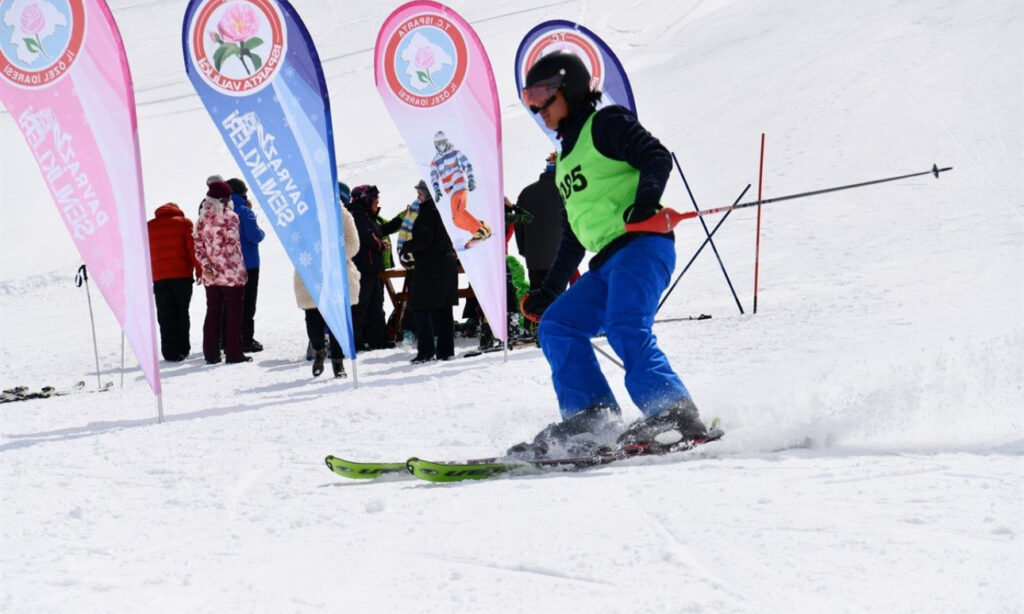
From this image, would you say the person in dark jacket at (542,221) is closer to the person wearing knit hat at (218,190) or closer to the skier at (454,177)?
the skier at (454,177)

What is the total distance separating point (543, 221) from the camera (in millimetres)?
9531

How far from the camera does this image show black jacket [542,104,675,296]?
167 inches

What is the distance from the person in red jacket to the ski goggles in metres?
6.25

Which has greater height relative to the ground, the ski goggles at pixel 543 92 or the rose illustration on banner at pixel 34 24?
the rose illustration on banner at pixel 34 24

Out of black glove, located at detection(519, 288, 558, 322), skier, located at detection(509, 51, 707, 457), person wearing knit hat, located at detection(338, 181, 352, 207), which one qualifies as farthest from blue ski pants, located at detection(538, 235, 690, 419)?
person wearing knit hat, located at detection(338, 181, 352, 207)

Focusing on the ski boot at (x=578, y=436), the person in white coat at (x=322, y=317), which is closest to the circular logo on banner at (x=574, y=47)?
the person in white coat at (x=322, y=317)

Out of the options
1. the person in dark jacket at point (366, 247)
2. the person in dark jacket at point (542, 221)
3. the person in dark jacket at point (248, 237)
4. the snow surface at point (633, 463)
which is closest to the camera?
the snow surface at point (633, 463)

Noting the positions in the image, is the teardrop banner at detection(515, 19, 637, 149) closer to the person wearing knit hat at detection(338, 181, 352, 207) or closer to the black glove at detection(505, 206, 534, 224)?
the black glove at detection(505, 206, 534, 224)

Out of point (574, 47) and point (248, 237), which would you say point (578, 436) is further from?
point (574, 47)

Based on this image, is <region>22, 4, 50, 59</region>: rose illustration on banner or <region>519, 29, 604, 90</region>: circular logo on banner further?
<region>519, 29, 604, 90</region>: circular logo on banner

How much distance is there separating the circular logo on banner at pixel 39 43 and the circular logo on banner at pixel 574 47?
15.9ft

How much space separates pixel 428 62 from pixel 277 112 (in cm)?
162

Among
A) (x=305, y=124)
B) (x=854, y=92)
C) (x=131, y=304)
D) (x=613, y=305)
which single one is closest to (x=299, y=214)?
(x=305, y=124)

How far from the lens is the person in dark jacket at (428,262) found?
29.6ft
